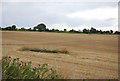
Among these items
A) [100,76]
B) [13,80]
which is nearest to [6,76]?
[13,80]

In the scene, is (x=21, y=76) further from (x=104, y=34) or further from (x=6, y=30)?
(x=6, y=30)

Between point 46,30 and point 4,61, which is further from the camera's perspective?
point 46,30

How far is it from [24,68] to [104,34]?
62.9ft

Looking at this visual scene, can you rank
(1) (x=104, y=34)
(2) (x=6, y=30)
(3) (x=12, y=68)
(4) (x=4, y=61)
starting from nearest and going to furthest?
(3) (x=12, y=68), (4) (x=4, y=61), (1) (x=104, y=34), (2) (x=6, y=30)

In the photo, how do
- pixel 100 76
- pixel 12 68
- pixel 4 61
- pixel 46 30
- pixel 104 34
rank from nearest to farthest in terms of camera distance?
pixel 12 68, pixel 4 61, pixel 100 76, pixel 104 34, pixel 46 30

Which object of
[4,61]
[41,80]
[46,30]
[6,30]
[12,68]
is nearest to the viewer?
[41,80]

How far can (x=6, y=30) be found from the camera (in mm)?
23359

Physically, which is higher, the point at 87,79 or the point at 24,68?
the point at 24,68

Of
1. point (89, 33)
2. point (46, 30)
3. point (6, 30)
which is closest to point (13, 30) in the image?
point (6, 30)

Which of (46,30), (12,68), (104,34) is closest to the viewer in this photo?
(12,68)

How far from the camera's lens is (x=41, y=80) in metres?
3.07

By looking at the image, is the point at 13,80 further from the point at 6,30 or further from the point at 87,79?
the point at 6,30

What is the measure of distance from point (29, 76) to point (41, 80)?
0.85 feet

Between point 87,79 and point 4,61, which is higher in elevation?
point 4,61
